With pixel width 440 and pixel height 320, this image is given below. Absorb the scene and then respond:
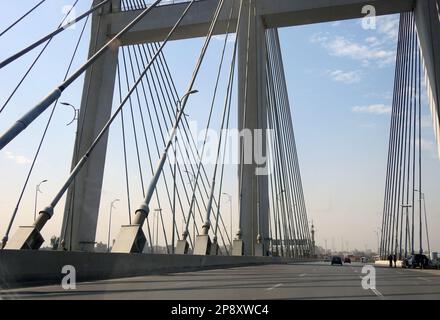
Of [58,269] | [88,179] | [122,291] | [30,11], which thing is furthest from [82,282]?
[88,179]

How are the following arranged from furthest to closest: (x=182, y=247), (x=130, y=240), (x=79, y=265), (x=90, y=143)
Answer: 1. (x=90, y=143)
2. (x=182, y=247)
3. (x=130, y=240)
4. (x=79, y=265)

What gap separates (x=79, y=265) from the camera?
42.0 ft

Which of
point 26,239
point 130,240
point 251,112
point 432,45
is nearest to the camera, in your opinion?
point 26,239

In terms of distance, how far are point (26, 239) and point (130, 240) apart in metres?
3.39

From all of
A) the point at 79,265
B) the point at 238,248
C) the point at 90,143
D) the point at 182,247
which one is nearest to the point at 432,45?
the point at 238,248

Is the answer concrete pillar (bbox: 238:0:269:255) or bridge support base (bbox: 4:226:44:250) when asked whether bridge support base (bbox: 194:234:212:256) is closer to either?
concrete pillar (bbox: 238:0:269:255)

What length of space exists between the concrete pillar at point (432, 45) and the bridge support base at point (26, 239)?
66.3 feet

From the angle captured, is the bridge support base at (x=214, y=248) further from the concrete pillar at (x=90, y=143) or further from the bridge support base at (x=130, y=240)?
the bridge support base at (x=130, y=240)

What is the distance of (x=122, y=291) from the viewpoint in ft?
33.2

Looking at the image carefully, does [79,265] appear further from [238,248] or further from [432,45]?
[432,45]

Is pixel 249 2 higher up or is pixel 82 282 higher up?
pixel 249 2

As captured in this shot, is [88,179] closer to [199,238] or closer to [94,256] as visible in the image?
[199,238]

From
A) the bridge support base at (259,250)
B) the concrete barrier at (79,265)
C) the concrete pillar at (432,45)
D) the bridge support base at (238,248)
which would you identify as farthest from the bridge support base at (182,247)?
the concrete pillar at (432,45)
